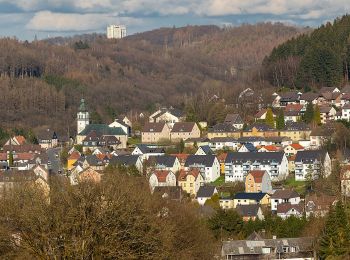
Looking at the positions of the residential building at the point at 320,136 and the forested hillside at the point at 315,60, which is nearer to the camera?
the residential building at the point at 320,136

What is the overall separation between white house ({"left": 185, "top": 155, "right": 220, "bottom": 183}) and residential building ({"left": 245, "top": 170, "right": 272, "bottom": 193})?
10.5 feet

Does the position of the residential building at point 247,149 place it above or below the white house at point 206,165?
above

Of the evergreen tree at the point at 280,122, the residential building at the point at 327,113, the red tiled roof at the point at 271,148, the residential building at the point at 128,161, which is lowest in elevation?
the residential building at the point at 128,161

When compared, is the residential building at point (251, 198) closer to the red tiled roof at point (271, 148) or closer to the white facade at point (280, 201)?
the white facade at point (280, 201)

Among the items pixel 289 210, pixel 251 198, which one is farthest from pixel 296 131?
pixel 289 210

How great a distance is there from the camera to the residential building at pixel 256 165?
45188 millimetres

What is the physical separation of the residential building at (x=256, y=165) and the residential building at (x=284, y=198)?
17.9 ft

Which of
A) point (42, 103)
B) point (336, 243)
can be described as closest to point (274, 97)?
point (42, 103)

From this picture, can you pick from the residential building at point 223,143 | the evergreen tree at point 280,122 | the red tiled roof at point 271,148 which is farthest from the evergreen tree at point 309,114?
the red tiled roof at point 271,148

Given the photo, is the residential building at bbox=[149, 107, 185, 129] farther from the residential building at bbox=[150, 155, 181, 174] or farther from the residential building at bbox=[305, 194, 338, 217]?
the residential building at bbox=[305, 194, 338, 217]

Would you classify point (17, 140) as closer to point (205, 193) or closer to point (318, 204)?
point (205, 193)

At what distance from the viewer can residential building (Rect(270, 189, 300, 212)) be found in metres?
38.2

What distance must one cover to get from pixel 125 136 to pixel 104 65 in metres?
44.6

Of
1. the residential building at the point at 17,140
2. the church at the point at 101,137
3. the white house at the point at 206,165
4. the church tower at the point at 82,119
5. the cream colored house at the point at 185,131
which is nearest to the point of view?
the white house at the point at 206,165
